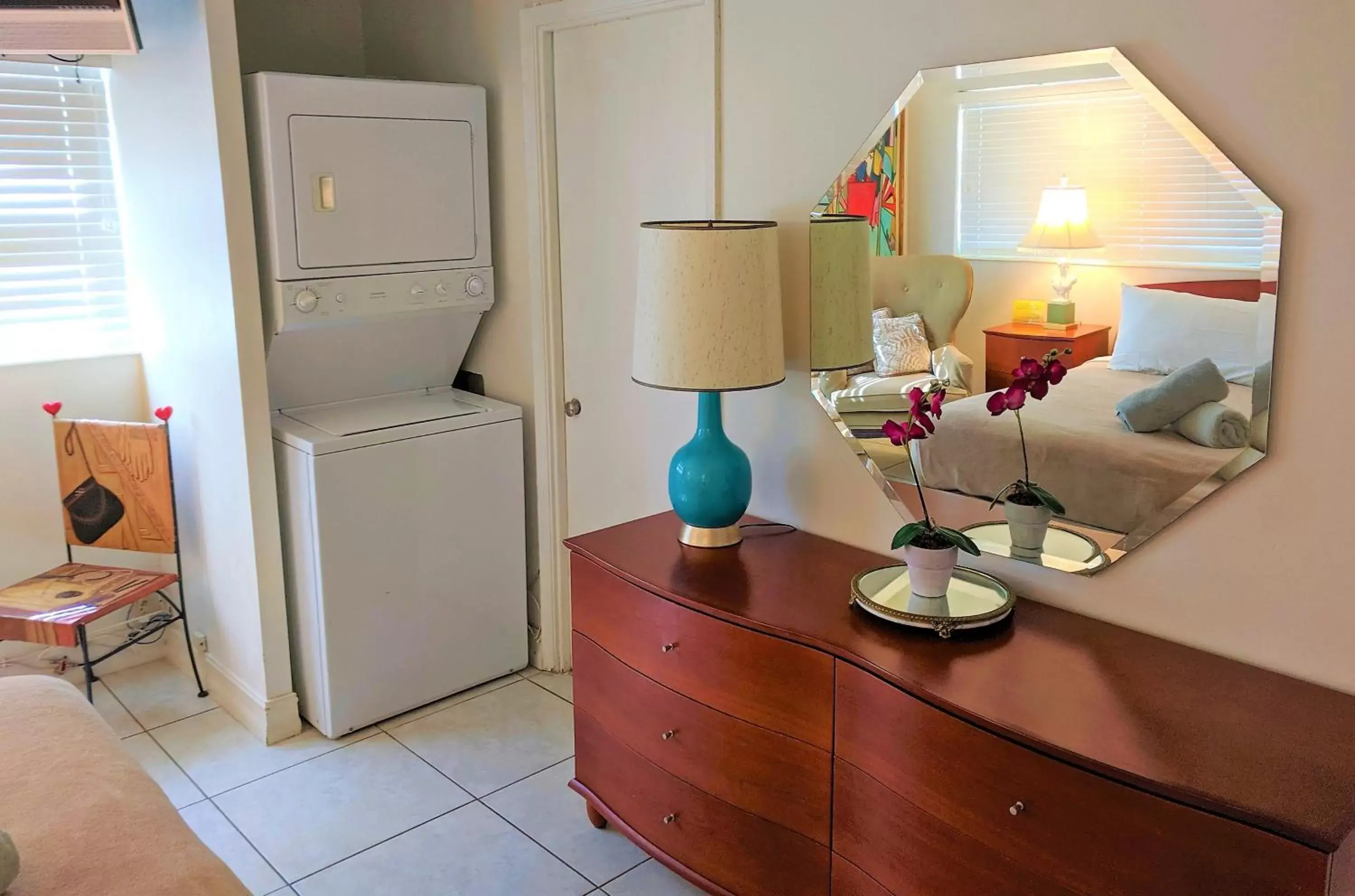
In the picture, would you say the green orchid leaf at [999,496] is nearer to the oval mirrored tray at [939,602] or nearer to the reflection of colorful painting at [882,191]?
the oval mirrored tray at [939,602]

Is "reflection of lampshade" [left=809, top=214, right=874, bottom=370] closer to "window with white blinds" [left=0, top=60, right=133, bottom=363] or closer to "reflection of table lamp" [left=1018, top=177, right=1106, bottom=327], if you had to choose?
"reflection of table lamp" [left=1018, top=177, right=1106, bottom=327]

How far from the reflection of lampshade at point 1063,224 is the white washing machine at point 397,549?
5.70 feet

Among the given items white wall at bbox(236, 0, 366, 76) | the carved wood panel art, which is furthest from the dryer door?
the carved wood panel art

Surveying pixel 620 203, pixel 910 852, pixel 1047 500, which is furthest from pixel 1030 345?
pixel 620 203

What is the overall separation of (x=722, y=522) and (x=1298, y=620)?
1131 millimetres

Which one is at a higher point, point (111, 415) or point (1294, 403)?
Result: point (1294, 403)

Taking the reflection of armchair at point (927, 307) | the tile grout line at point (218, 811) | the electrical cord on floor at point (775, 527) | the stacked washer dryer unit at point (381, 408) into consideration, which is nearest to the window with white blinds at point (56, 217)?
the stacked washer dryer unit at point (381, 408)

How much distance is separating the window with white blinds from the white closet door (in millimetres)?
1416

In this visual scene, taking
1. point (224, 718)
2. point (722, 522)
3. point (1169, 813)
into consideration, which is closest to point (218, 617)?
point (224, 718)

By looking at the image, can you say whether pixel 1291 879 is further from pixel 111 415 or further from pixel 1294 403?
pixel 111 415

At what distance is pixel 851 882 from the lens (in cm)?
203

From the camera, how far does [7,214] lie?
319 centimetres

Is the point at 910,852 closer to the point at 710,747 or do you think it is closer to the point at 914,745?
the point at 914,745

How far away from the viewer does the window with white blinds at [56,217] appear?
10.5ft
